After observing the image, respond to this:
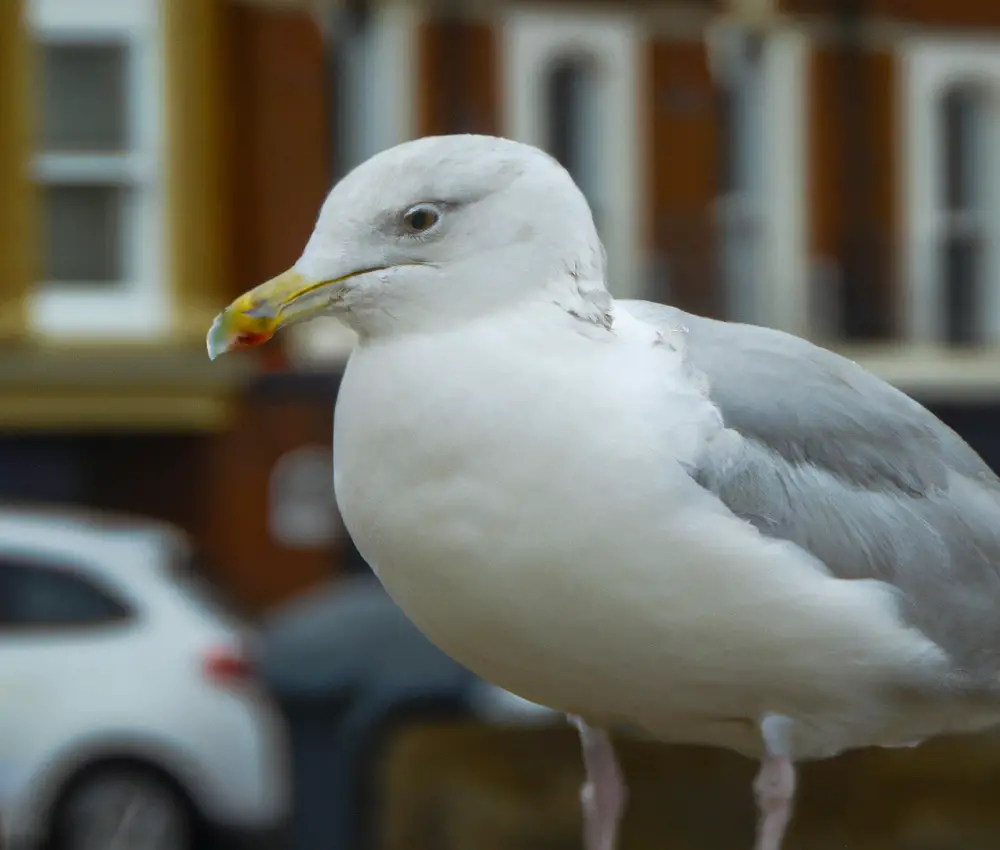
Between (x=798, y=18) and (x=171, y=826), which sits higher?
(x=798, y=18)

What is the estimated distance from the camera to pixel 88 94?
8711 mm

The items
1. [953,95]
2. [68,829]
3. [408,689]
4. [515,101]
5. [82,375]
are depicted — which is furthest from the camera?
[953,95]

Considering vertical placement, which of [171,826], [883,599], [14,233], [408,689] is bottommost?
[171,826]

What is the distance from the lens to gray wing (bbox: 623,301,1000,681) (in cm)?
159

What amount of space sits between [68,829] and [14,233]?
11.3 feet

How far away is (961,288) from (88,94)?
4.41 m

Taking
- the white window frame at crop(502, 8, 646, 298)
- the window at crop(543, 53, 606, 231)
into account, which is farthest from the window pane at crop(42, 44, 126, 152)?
the window at crop(543, 53, 606, 231)

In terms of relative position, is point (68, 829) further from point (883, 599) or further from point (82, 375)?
point (883, 599)

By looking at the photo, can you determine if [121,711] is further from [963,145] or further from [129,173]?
[963,145]

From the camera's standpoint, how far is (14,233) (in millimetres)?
8453

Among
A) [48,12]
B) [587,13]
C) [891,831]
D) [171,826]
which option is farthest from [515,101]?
[891,831]

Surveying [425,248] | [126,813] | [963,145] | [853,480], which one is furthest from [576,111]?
[425,248]

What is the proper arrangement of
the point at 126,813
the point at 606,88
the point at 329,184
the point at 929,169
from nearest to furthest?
the point at 126,813, the point at 329,184, the point at 606,88, the point at 929,169

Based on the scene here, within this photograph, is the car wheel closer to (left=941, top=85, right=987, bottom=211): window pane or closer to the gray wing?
the gray wing
